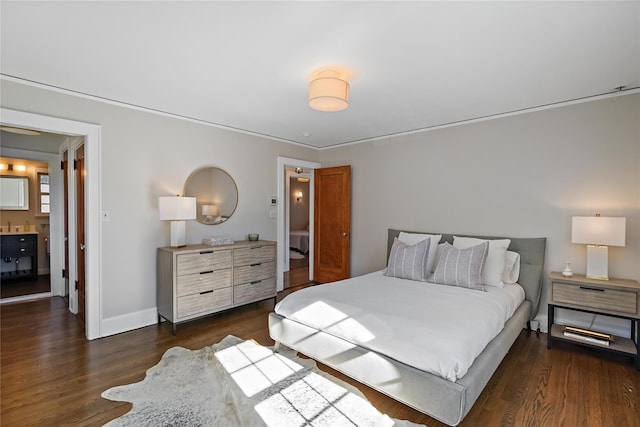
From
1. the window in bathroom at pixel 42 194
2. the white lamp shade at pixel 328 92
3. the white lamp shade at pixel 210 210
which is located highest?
the white lamp shade at pixel 328 92

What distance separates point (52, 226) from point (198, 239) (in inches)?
95.9

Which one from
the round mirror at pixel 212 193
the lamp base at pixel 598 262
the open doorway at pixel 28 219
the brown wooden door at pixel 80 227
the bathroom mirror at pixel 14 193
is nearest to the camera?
the lamp base at pixel 598 262

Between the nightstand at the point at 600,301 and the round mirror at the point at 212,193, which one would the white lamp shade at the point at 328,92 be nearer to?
the round mirror at the point at 212,193

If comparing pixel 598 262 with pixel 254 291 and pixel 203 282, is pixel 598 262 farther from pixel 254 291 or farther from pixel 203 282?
pixel 203 282

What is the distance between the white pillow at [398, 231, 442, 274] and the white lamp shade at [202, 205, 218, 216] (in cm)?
253

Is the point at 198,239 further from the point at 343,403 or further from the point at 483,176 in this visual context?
the point at 483,176

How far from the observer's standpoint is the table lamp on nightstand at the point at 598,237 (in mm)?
2697

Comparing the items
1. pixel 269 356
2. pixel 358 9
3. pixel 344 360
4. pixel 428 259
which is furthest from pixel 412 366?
pixel 358 9

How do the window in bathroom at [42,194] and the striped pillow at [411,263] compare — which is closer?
the striped pillow at [411,263]

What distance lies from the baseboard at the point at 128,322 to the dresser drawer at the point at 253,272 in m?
0.99

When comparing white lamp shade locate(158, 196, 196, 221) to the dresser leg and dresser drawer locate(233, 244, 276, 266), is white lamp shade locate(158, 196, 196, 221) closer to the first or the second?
dresser drawer locate(233, 244, 276, 266)

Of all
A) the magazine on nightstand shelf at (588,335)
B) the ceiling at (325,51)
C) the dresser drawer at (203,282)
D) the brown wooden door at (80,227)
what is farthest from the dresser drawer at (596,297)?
the brown wooden door at (80,227)

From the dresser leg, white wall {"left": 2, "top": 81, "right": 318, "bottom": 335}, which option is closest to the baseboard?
white wall {"left": 2, "top": 81, "right": 318, "bottom": 335}

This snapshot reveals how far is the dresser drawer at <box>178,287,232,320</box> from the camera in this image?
3309mm
